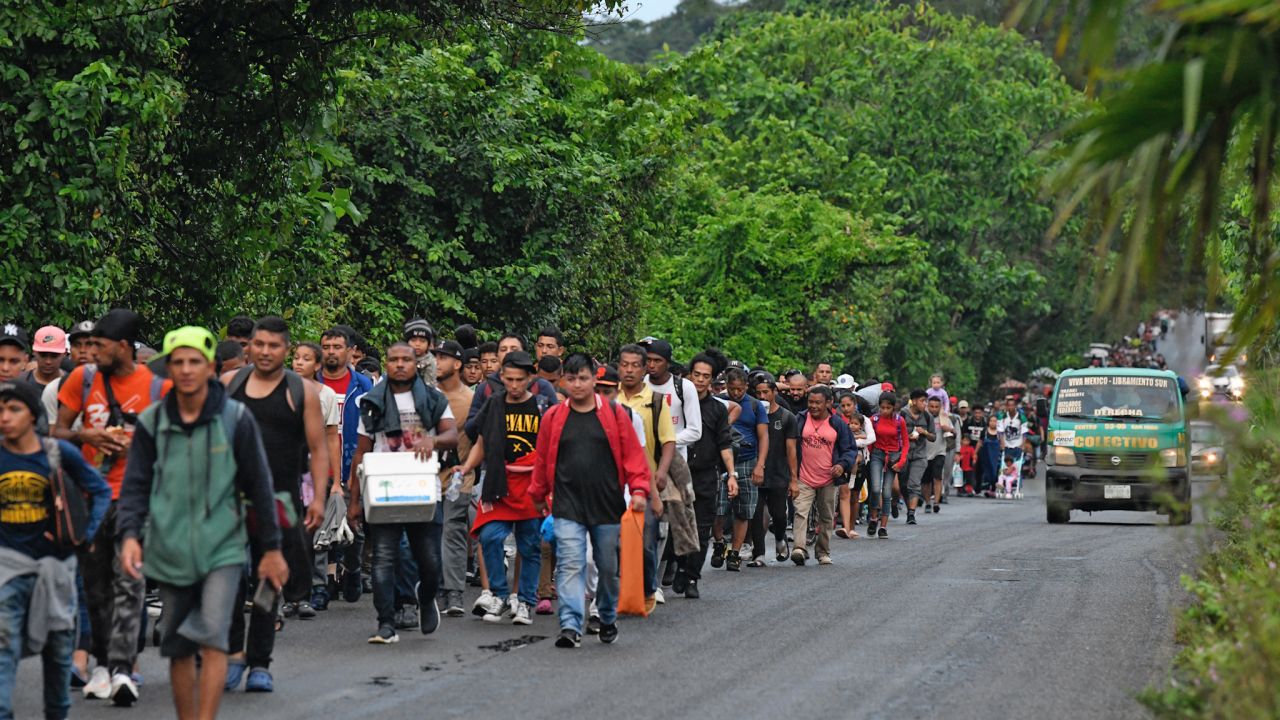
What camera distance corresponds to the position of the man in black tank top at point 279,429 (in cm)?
977

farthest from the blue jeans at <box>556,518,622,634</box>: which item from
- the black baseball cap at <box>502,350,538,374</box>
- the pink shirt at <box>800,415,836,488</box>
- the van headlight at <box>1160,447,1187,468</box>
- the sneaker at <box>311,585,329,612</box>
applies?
the van headlight at <box>1160,447,1187,468</box>

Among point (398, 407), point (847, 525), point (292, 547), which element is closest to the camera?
point (292, 547)

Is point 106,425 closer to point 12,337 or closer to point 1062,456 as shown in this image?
point 12,337

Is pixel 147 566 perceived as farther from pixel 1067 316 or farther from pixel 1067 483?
pixel 1067 316

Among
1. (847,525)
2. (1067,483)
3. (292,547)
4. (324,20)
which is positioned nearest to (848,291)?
(1067,483)

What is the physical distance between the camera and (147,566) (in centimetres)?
792

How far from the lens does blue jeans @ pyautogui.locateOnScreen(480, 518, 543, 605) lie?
42.2ft

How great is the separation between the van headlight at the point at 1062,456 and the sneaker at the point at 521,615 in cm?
1469

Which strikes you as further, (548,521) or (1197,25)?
(548,521)

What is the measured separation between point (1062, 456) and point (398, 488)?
53.3 ft

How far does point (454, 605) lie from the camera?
13266mm

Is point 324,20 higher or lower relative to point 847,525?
higher

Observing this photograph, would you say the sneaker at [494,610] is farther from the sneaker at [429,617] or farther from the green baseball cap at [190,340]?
the green baseball cap at [190,340]

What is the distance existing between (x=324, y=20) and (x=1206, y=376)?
10658mm
